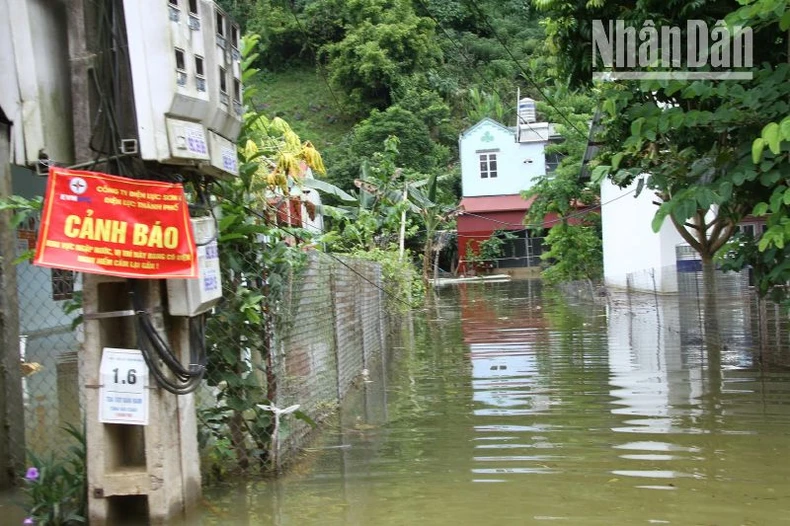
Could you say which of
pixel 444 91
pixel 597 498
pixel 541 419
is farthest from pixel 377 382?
pixel 444 91

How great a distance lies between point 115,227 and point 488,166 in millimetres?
42516

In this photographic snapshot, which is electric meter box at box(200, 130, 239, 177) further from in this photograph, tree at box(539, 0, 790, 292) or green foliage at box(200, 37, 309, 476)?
tree at box(539, 0, 790, 292)

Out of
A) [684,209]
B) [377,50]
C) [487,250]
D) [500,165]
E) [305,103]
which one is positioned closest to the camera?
[684,209]

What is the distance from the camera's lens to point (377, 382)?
1058cm

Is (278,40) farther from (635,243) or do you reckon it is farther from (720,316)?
(720,316)

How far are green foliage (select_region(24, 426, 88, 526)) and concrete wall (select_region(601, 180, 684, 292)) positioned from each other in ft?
43.9

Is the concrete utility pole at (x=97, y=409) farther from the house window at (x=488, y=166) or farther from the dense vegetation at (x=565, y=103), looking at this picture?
the house window at (x=488, y=166)

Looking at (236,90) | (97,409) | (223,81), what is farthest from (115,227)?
(236,90)

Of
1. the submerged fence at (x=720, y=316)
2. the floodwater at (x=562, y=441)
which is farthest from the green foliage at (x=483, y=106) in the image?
the floodwater at (x=562, y=441)

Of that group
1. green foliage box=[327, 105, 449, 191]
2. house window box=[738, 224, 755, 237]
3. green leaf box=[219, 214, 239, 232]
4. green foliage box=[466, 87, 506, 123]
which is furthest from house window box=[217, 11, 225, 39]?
green foliage box=[466, 87, 506, 123]

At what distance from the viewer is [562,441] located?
6902mm

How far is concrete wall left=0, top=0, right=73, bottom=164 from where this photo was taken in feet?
14.8

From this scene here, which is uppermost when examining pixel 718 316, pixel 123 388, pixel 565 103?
pixel 565 103

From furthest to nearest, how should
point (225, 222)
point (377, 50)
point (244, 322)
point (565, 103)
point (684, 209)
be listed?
1. point (377, 50)
2. point (565, 103)
3. point (684, 209)
4. point (244, 322)
5. point (225, 222)
